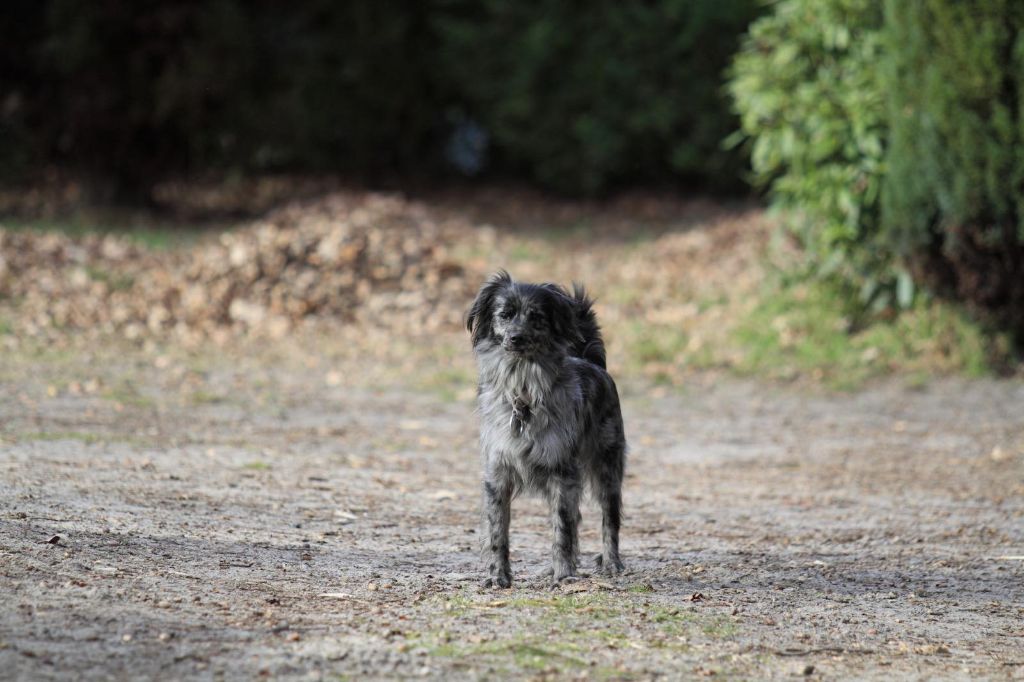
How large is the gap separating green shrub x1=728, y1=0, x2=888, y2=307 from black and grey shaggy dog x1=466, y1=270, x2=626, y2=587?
21.4 ft

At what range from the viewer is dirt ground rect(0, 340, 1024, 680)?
4.58 metres

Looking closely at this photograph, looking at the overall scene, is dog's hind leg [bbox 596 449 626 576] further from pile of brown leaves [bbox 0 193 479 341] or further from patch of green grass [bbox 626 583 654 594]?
pile of brown leaves [bbox 0 193 479 341]

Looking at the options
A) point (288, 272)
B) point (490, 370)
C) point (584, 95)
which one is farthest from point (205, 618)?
point (584, 95)

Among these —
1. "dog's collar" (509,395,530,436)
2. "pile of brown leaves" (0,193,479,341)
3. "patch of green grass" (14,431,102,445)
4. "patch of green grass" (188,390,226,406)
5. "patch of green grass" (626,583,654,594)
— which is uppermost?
"pile of brown leaves" (0,193,479,341)

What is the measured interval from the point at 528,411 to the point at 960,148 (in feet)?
20.7

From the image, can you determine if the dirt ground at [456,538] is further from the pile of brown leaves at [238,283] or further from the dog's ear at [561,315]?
the pile of brown leaves at [238,283]

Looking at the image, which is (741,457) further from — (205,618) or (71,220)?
(71,220)

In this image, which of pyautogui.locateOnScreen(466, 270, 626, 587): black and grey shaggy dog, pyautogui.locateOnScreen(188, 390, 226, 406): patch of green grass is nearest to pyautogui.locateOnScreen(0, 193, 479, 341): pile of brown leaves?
pyautogui.locateOnScreen(188, 390, 226, 406): patch of green grass

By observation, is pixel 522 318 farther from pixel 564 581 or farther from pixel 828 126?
pixel 828 126

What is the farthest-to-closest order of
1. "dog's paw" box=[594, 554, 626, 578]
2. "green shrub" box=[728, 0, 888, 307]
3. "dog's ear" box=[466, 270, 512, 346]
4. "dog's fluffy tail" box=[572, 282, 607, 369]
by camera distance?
"green shrub" box=[728, 0, 888, 307], "dog's fluffy tail" box=[572, 282, 607, 369], "dog's paw" box=[594, 554, 626, 578], "dog's ear" box=[466, 270, 512, 346]

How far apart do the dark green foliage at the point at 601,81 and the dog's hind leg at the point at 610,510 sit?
558 inches

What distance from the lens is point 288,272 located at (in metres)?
14.1

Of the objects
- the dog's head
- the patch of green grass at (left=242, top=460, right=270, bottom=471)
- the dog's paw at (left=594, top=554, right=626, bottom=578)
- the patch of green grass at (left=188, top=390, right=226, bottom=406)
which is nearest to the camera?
the dog's head

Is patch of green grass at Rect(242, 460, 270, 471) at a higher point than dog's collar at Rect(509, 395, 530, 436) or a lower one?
lower
